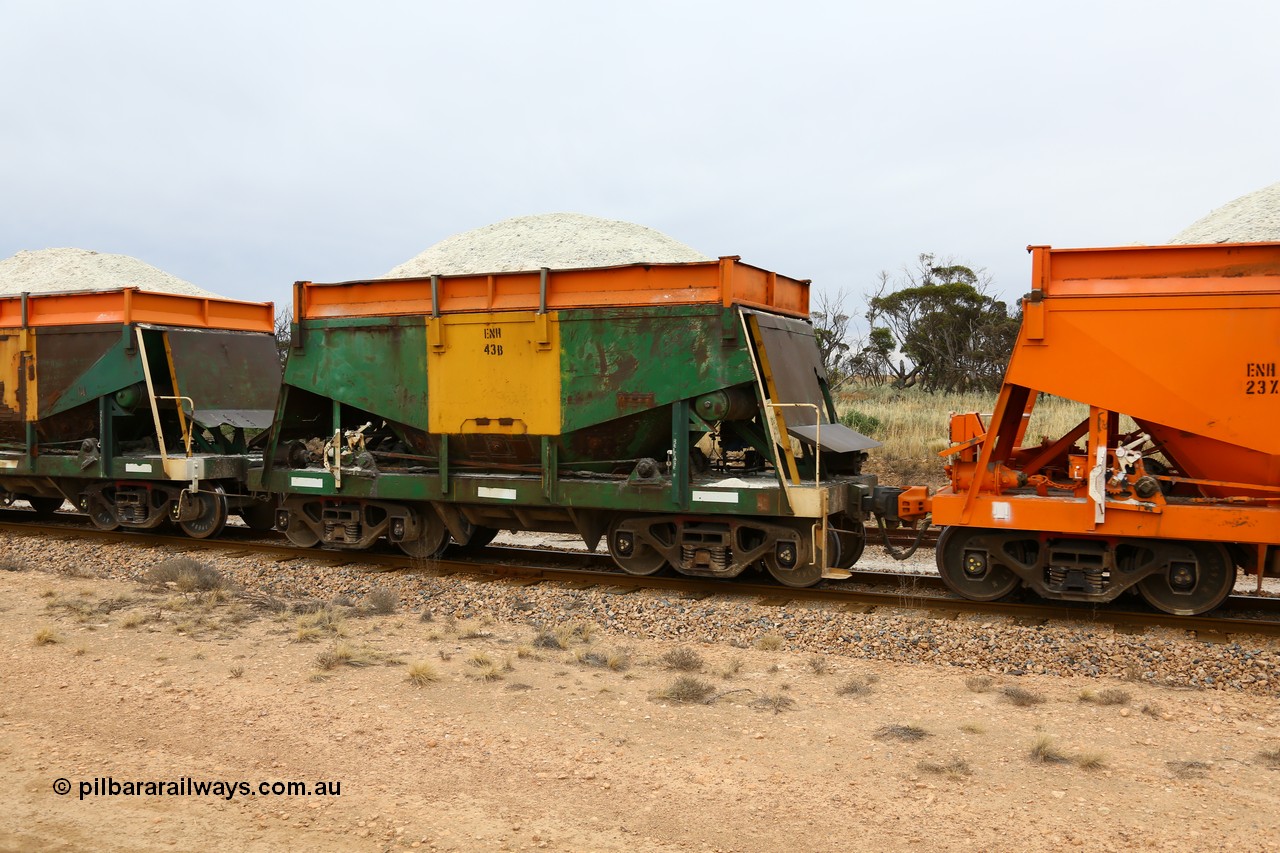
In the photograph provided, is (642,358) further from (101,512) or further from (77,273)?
(77,273)

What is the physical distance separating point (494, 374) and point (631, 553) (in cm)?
237

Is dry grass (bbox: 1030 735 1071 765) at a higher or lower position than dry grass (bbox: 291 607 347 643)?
lower

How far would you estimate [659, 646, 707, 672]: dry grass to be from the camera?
7.09 meters

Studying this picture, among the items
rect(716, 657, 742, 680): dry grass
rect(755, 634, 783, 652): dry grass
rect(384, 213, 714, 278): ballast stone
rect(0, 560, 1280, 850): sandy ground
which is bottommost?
rect(0, 560, 1280, 850): sandy ground

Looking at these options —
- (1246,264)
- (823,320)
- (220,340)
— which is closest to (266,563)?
(220,340)

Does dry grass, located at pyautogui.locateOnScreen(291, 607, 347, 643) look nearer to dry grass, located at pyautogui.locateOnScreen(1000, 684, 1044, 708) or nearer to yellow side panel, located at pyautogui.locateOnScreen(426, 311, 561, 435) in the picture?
yellow side panel, located at pyautogui.locateOnScreen(426, 311, 561, 435)

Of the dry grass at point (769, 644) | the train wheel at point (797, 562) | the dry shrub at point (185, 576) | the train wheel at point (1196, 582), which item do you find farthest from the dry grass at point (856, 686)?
the dry shrub at point (185, 576)

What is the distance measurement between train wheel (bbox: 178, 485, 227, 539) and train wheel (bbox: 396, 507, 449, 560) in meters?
3.23

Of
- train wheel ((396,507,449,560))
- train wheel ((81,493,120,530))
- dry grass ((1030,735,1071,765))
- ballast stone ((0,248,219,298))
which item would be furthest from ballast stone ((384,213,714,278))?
dry grass ((1030,735,1071,765))

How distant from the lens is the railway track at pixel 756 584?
8227mm

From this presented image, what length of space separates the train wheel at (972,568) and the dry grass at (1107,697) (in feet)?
7.96

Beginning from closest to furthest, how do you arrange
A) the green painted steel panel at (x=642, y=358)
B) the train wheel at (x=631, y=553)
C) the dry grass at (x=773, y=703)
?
the dry grass at (x=773, y=703) < the green painted steel panel at (x=642, y=358) < the train wheel at (x=631, y=553)

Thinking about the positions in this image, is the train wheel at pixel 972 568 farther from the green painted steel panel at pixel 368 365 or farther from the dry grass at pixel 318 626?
the green painted steel panel at pixel 368 365

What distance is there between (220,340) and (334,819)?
10979 millimetres
